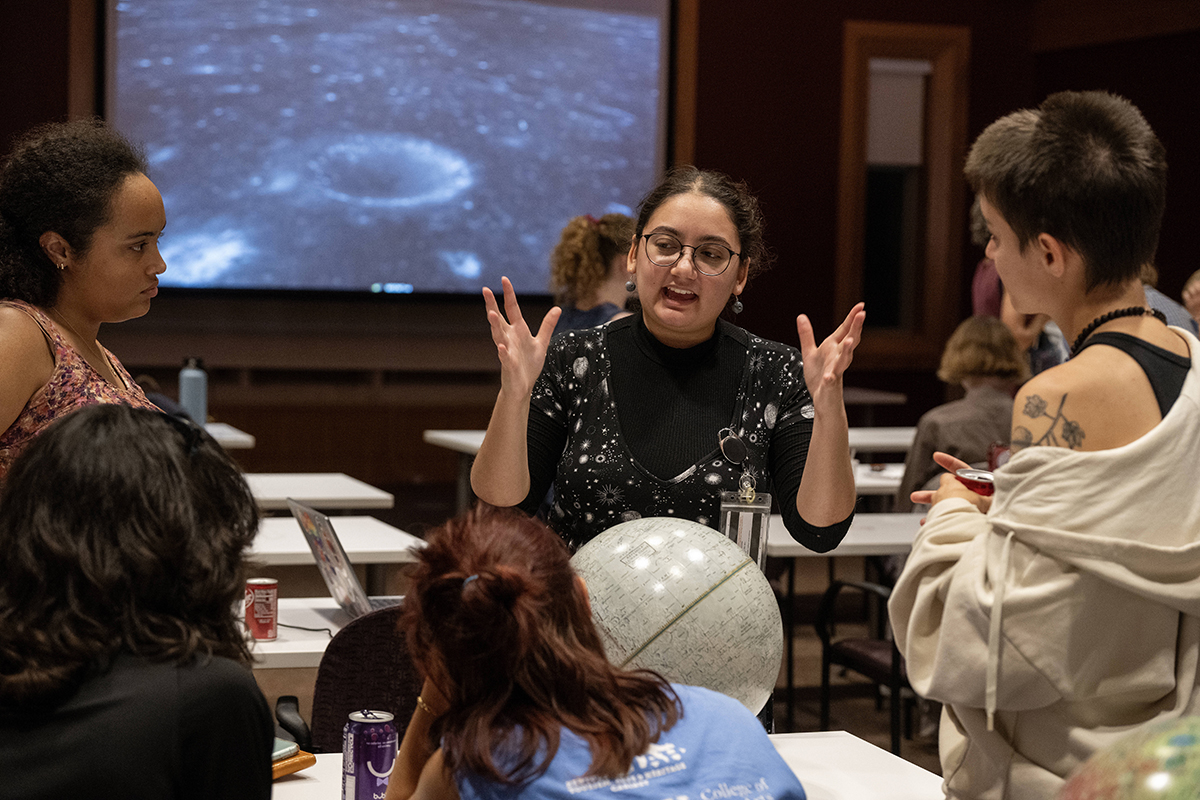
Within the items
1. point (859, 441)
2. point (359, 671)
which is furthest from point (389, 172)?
point (359, 671)

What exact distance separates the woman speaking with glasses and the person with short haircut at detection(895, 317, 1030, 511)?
278 centimetres

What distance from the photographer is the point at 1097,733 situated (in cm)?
137

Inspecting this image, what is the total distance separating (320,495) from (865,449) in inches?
114

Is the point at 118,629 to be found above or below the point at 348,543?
above

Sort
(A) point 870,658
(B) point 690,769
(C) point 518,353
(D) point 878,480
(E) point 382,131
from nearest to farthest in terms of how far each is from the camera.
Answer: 1. (B) point 690,769
2. (C) point 518,353
3. (A) point 870,658
4. (D) point 878,480
5. (E) point 382,131

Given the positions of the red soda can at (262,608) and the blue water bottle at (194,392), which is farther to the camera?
the blue water bottle at (194,392)

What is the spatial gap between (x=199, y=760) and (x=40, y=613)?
0.21m

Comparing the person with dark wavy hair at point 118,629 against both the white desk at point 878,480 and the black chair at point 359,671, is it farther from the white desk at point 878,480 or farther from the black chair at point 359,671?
the white desk at point 878,480

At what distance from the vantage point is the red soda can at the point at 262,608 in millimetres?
2863

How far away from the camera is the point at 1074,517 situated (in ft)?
4.31

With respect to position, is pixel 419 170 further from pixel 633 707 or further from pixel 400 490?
pixel 633 707

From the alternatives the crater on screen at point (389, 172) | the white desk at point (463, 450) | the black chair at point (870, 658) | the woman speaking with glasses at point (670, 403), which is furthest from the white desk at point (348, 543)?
the crater on screen at point (389, 172)

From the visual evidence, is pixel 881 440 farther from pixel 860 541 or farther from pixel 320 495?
pixel 320 495

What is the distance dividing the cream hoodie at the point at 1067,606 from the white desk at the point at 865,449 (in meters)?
3.80
